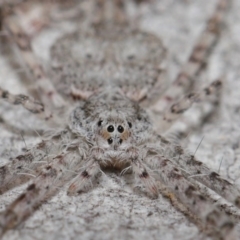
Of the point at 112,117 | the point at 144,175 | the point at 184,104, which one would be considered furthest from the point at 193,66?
the point at 144,175

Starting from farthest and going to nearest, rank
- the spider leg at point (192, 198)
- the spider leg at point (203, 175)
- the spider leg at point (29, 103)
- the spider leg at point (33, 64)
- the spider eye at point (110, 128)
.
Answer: the spider leg at point (33, 64)
the spider leg at point (29, 103)
the spider eye at point (110, 128)
the spider leg at point (203, 175)
the spider leg at point (192, 198)

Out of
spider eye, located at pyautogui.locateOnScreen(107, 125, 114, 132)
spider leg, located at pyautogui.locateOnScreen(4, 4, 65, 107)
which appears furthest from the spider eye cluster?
spider leg, located at pyautogui.locateOnScreen(4, 4, 65, 107)

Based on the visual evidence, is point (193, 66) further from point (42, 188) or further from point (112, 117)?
point (42, 188)

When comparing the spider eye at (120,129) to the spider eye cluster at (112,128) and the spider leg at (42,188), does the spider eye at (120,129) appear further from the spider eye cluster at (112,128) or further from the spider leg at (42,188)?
the spider leg at (42,188)

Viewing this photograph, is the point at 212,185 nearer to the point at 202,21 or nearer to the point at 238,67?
the point at 238,67

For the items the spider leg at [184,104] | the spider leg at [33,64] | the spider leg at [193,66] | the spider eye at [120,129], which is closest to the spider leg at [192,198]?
the spider eye at [120,129]

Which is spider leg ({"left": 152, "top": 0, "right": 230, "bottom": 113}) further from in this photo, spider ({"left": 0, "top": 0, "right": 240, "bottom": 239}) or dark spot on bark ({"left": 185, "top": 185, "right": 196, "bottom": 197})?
dark spot on bark ({"left": 185, "top": 185, "right": 196, "bottom": 197})

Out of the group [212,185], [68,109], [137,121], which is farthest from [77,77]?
[212,185]
